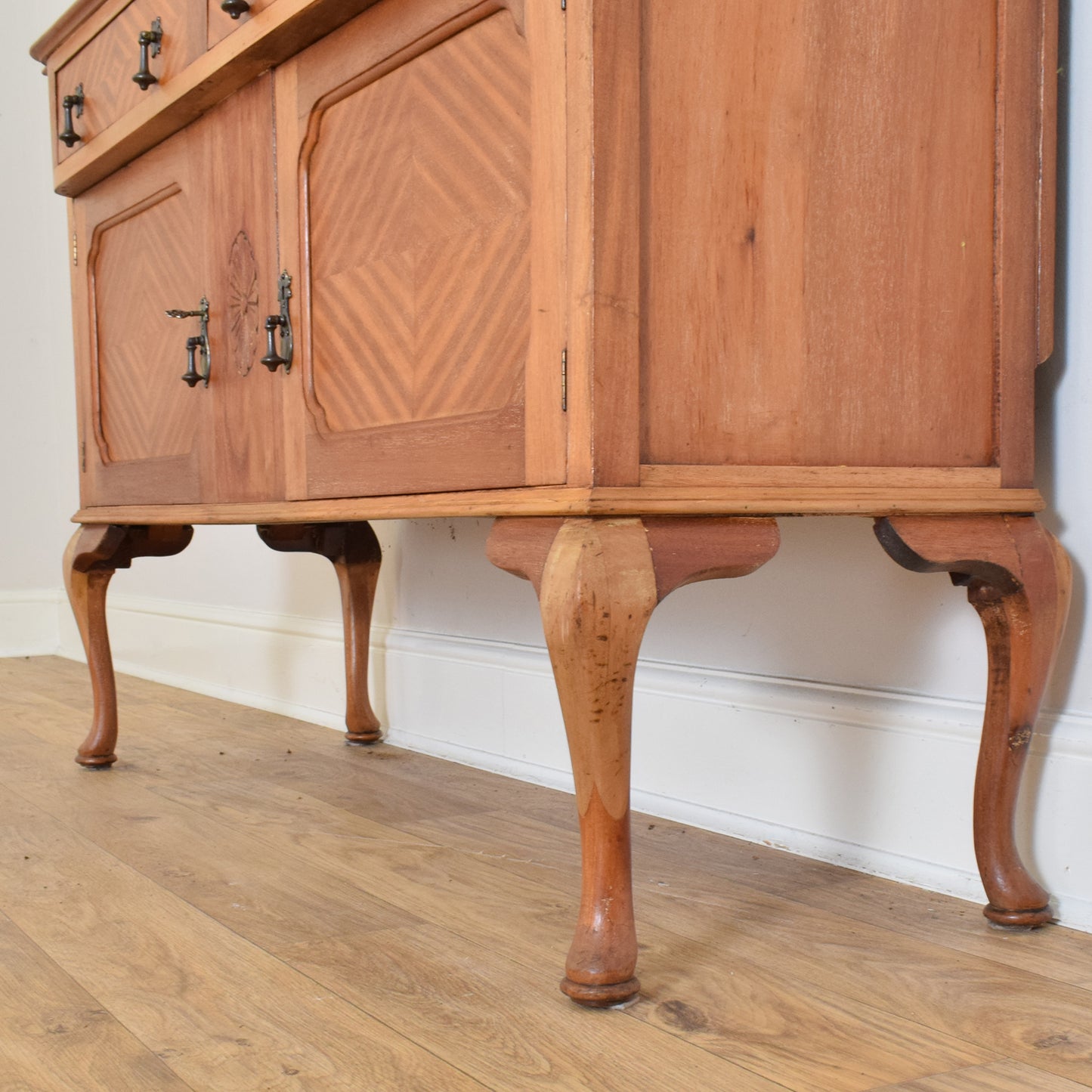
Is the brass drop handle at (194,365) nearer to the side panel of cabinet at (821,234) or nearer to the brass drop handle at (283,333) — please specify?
the brass drop handle at (283,333)

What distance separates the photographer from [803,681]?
1277 millimetres

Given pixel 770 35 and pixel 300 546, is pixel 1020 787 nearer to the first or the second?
pixel 770 35

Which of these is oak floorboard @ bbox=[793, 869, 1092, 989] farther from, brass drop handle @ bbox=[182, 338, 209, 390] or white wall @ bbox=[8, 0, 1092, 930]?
brass drop handle @ bbox=[182, 338, 209, 390]

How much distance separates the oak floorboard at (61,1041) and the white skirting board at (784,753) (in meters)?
0.70

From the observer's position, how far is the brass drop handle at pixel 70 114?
159cm

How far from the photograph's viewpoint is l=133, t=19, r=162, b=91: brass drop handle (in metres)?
1.37

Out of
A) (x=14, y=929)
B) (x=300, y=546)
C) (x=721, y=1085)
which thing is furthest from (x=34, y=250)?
(x=721, y=1085)

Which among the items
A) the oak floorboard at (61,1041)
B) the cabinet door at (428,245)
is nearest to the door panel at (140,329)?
the cabinet door at (428,245)

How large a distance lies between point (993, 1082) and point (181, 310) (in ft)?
3.67

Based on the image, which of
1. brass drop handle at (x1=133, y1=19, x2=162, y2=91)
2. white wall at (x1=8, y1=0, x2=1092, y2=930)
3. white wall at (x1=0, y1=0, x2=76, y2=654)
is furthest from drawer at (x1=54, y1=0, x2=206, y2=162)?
white wall at (x1=0, y1=0, x2=76, y2=654)

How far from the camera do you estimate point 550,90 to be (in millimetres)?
818

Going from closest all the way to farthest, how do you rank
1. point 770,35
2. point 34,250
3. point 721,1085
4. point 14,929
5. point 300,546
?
point 721,1085 → point 770,35 → point 14,929 → point 300,546 → point 34,250

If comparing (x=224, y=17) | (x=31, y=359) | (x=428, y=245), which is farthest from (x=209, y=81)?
(x=31, y=359)

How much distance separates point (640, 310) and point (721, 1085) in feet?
1.61
